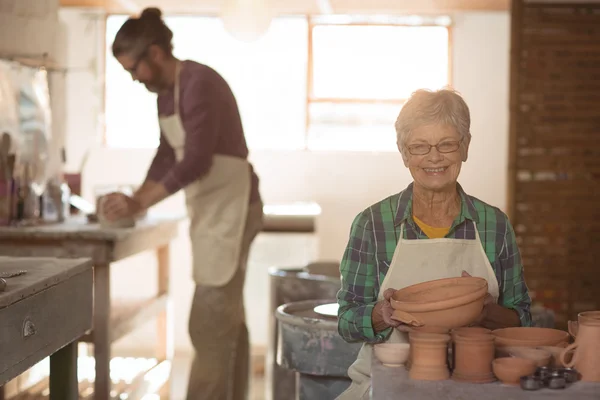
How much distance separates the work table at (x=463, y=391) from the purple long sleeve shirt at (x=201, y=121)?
1.74 meters

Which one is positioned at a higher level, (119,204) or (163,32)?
(163,32)

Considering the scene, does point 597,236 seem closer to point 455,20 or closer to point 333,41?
point 455,20

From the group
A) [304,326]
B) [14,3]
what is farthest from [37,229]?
[304,326]

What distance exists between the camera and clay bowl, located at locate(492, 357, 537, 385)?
5.28ft

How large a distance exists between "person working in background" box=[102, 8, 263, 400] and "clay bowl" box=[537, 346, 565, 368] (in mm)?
1790

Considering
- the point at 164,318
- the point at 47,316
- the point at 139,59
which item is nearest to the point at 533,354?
the point at 47,316

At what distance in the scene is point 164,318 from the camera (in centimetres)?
500

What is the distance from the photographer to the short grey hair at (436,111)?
6.61 ft

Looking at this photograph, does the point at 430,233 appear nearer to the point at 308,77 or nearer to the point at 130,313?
the point at 130,313

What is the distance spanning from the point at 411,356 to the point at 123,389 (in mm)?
3230

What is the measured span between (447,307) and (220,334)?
1762 millimetres

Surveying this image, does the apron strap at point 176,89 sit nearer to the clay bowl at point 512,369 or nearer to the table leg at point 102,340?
the table leg at point 102,340

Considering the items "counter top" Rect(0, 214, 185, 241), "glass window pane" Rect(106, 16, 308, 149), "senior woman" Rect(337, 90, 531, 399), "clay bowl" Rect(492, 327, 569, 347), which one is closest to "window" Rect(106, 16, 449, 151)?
"glass window pane" Rect(106, 16, 308, 149)

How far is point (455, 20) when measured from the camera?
18.8 ft
